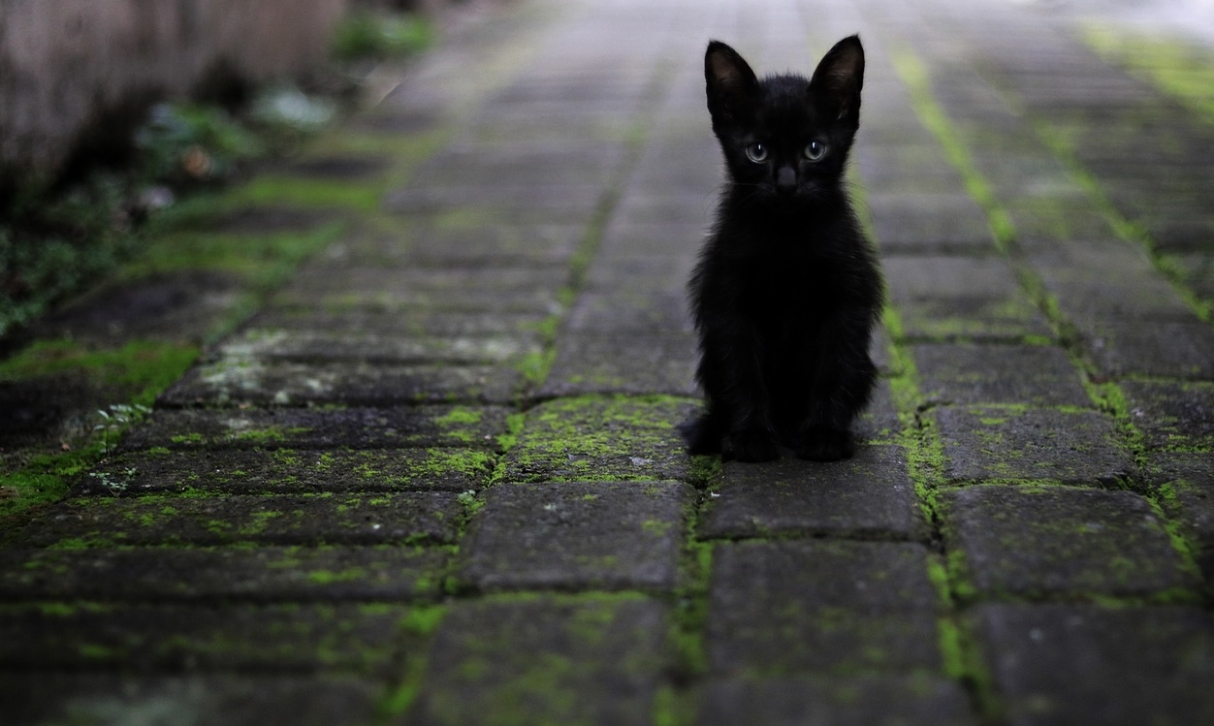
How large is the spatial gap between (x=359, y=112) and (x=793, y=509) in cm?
494

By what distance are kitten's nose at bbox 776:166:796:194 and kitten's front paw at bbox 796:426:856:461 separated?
0.51 meters

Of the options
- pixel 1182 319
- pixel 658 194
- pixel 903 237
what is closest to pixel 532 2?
pixel 658 194

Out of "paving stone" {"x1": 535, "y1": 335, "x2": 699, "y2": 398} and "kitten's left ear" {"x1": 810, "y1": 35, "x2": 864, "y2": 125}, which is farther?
"paving stone" {"x1": 535, "y1": 335, "x2": 699, "y2": 398}

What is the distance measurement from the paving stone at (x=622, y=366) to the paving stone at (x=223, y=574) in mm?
950

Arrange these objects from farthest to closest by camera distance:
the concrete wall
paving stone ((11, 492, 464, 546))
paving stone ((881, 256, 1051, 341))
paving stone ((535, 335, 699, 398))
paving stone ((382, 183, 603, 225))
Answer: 1. paving stone ((382, 183, 603, 225))
2. the concrete wall
3. paving stone ((881, 256, 1051, 341))
4. paving stone ((535, 335, 699, 398))
5. paving stone ((11, 492, 464, 546))

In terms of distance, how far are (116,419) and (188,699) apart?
1.33 meters

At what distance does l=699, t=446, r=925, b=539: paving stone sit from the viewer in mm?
2145

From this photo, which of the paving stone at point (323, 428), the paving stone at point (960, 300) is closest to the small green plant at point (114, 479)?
the paving stone at point (323, 428)

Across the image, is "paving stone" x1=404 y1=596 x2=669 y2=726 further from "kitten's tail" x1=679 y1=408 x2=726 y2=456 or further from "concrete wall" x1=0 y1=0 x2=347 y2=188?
"concrete wall" x1=0 y1=0 x2=347 y2=188

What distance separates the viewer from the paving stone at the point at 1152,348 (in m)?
2.96

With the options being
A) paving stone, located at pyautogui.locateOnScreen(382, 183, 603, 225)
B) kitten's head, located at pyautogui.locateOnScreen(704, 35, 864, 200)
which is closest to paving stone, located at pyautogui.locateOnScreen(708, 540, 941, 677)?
kitten's head, located at pyautogui.locateOnScreen(704, 35, 864, 200)

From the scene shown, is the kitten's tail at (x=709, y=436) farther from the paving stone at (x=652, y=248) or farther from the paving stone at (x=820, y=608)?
the paving stone at (x=652, y=248)

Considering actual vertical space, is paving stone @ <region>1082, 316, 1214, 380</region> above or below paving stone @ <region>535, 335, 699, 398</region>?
above

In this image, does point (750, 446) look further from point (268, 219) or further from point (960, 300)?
point (268, 219)
